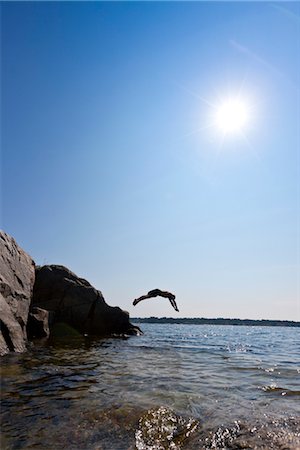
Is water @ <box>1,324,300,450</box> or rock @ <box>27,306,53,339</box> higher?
rock @ <box>27,306,53,339</box>

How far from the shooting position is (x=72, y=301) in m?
26.3

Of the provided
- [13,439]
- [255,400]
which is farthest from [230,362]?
[13,439]

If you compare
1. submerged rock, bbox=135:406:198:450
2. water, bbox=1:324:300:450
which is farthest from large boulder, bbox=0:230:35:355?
submerged rock, bbox=135:406:198:450

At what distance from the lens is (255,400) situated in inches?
289

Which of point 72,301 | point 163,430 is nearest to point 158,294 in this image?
point 72,301

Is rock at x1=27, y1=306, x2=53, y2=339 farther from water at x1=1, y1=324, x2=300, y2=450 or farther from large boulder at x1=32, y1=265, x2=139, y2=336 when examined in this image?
water at x1=1, y1=324, x2=300, y2=450

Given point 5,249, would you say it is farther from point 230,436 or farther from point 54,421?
point 230,436

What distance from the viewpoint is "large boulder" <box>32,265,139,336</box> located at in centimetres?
2602

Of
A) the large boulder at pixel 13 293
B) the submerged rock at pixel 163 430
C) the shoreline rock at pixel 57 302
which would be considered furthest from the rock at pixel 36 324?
the submerged rock at pixel 163 430

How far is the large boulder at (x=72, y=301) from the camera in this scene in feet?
85.4

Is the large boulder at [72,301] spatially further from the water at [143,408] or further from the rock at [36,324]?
the water at [143,408]

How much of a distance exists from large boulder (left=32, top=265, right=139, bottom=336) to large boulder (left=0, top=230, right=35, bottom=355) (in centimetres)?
882

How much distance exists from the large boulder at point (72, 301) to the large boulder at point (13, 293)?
882 cm

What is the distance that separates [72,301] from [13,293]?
1211 cm
